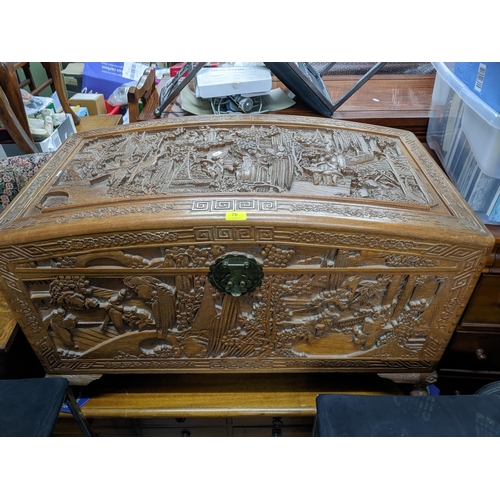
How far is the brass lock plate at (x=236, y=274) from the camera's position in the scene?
104 cm

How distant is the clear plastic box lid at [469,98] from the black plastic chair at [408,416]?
2.64 ft

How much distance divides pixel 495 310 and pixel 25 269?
147 cm

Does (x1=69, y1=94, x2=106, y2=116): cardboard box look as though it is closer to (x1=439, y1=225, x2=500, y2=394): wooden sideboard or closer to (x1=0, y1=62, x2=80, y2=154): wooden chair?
(x1=0, y1=62, x2=80, y2=154): wooden chair

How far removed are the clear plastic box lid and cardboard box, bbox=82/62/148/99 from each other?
203cm

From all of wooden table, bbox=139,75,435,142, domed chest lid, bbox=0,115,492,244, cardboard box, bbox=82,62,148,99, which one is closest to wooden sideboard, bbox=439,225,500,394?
domed chest lid, bbox=0,115,492,244

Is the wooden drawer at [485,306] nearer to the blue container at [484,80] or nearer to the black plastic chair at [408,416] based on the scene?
the black plastic chair at [408,416]

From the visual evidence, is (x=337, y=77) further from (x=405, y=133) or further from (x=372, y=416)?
(x=372, y=416)

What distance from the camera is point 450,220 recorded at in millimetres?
1044

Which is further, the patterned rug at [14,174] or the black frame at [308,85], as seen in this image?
the black frame at [308,85]

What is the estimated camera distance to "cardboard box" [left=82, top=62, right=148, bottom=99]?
2705mm

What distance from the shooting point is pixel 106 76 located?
8.84ft

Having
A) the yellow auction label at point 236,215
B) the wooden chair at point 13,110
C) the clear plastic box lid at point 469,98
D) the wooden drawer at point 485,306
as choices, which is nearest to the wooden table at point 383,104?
the clear plastic box lid at point 469,98

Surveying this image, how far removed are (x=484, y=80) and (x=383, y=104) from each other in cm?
65

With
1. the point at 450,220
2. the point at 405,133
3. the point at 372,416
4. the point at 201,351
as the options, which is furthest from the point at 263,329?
the point at 405,133
